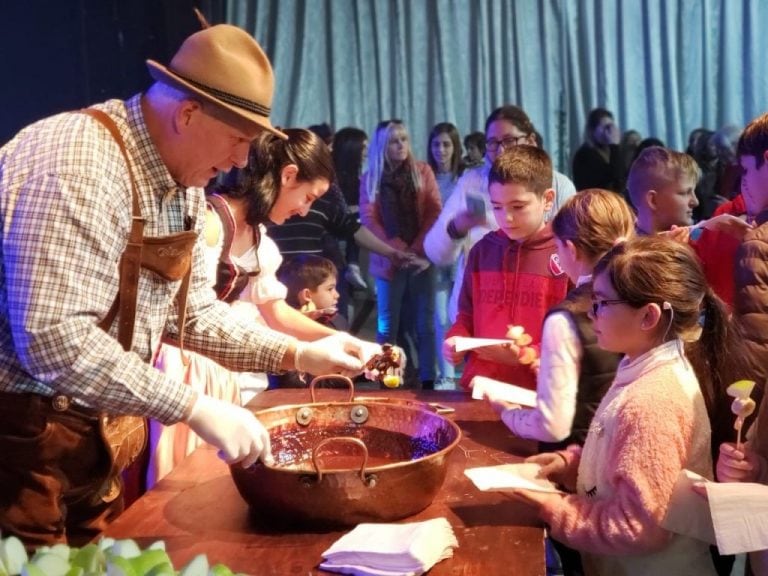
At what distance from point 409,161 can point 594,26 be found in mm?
1756

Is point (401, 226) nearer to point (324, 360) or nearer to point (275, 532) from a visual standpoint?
point (324, 360)

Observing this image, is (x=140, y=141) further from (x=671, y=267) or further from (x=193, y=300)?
(x=671, y=267)

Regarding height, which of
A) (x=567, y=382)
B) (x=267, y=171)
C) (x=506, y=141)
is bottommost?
(x=567, y=382)

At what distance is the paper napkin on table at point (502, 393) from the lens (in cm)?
219

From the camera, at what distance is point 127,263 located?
1.65 m

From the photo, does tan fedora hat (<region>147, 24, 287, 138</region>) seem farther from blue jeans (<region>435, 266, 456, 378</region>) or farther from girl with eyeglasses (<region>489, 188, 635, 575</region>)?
blue jeans (<region>435, 266, 456, 378</region>)

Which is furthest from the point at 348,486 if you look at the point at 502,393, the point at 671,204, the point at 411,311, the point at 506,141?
the point at 411,311

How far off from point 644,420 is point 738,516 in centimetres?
22

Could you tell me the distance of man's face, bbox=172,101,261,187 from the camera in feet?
5.55

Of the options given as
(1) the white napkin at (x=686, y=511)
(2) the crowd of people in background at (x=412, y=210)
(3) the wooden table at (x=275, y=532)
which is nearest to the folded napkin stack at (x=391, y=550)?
(3) the wooden table at (x=275, y=532)

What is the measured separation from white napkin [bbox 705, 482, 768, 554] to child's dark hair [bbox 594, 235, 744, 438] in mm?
362

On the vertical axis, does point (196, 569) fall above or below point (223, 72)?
below

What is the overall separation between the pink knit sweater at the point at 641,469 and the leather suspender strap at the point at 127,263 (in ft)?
2.77

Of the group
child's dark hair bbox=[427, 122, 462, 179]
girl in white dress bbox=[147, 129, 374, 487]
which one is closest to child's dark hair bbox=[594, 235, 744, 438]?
girl in white dress bbox=[147, 129, 374, 487]
